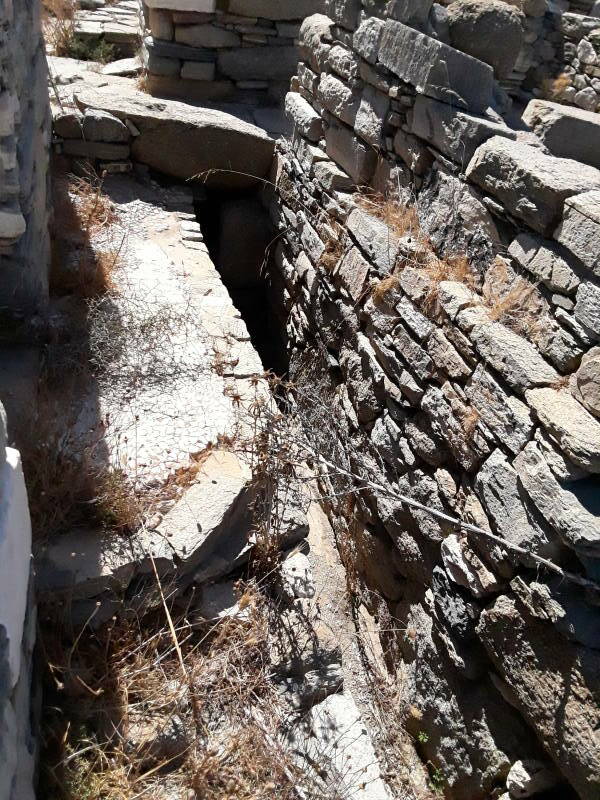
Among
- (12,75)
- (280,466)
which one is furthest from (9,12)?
(280,466)

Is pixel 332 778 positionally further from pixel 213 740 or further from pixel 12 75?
pixel 12 75

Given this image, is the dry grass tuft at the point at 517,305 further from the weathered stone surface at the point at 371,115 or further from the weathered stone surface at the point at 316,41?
the weathered stone surface at the point at 316,41

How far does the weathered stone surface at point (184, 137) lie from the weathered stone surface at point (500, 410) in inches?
129

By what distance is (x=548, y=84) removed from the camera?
6961mm

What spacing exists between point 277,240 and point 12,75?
2757 mm

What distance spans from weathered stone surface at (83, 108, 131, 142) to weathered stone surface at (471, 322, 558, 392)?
342 centimetres

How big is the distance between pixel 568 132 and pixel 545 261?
1.32 metres

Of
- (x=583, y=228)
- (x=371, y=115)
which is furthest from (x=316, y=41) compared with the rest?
(x=583, y=228)

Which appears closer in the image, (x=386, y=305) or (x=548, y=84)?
(x=386, y=305)

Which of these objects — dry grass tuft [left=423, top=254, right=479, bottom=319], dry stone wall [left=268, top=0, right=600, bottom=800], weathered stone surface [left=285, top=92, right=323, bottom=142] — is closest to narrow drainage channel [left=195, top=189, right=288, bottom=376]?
weathered stone surface [left=285, top=92, right=323, bottom=142]

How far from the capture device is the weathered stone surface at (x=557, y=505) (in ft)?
7.51

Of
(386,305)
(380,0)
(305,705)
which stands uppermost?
(380,0)

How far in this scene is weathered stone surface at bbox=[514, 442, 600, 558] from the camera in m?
2.29

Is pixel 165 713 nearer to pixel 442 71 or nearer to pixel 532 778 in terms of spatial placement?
pixel 532 778
